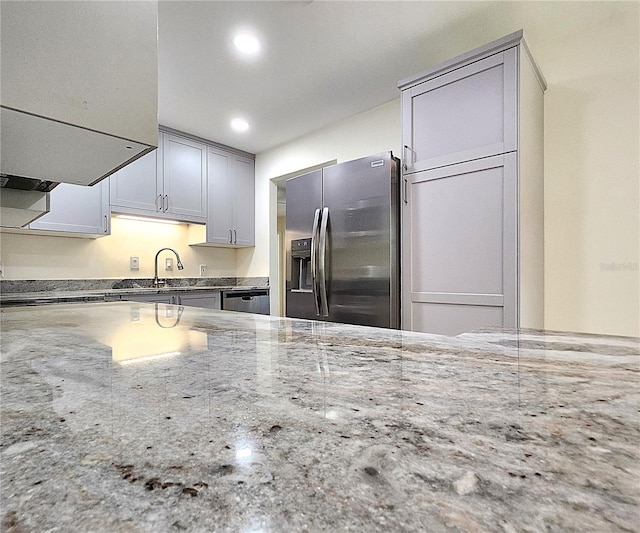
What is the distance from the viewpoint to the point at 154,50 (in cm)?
101

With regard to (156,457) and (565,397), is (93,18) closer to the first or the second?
(156,457)

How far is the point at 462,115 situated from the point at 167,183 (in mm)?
2721

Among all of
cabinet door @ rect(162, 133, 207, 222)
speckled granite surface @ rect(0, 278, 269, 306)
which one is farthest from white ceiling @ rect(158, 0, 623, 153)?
speckled granite surface @ rect(0, 278, 269, 306)

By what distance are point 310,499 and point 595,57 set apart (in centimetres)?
281

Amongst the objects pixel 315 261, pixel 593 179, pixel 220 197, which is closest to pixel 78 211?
pixel 220 197

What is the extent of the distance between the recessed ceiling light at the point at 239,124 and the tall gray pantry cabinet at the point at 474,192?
1.64 meters

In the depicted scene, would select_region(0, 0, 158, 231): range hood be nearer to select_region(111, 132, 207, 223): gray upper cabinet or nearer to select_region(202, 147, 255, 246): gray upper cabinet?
select_region(111, 132, 207, 223): gray upper cabinet

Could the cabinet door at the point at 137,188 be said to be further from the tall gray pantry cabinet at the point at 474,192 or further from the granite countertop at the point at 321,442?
the granite countertop at the point at 321,442

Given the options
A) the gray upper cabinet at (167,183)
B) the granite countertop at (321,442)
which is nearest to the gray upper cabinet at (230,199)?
the gray upper cabinet at (167,183)

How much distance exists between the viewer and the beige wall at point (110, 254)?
301 centimetres

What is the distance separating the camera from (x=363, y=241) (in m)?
2.44

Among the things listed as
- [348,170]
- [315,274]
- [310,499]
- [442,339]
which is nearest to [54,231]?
[315,274]

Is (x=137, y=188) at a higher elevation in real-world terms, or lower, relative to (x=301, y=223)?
higher

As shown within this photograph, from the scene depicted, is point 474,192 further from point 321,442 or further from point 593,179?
point 321,442
